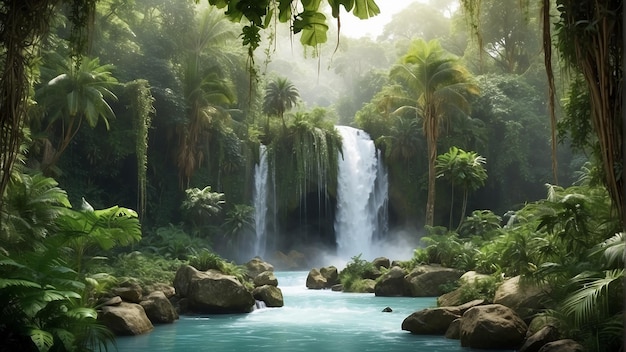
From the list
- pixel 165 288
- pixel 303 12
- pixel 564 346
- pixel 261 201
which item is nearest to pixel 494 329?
pixel 564 346

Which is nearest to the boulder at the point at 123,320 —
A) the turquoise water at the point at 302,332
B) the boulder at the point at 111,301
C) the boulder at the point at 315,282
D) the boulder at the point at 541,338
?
the boulder at the point at 111,301

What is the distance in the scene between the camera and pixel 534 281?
930cm

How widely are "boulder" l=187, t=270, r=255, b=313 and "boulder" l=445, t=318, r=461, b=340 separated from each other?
5.43 metres

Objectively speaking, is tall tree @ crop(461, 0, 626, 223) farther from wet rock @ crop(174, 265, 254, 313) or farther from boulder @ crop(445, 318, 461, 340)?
wet rock @ crop(174, 265, 254, 313)

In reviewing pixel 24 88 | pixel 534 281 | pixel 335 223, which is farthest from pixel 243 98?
pixel 24 88

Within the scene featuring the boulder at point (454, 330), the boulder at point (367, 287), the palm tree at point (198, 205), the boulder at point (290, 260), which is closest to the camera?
the boulder at point (454, 330)

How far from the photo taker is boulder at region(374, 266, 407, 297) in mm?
17664

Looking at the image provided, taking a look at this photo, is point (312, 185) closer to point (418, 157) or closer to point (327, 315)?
point (418, 157)

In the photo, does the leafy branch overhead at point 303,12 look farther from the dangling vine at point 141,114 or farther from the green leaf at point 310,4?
the dangling vine at point 141,114

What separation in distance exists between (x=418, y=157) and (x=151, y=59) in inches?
495

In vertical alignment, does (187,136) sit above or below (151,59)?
below

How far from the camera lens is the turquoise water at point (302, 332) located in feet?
30.7

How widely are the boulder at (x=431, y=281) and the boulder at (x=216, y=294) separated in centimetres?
536

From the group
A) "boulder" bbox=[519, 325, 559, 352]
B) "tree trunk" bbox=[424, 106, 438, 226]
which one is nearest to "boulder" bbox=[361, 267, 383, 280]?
"tree trunk" bbox=[424, 106, 438, 226]
